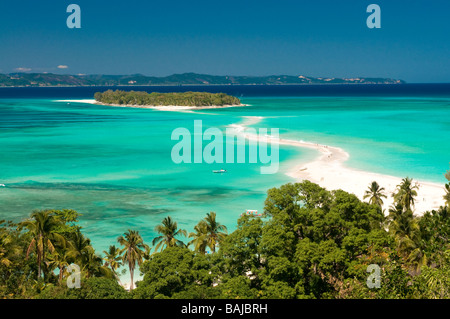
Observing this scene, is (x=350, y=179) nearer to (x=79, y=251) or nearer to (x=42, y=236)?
(x=79, y=251)

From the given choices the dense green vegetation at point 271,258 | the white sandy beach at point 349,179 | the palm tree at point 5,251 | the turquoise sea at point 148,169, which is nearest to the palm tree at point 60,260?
the dense green vegetation at point 271,258

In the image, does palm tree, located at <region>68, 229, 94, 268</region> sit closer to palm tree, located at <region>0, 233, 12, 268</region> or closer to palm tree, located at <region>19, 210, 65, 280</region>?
palm tree, located at <region>19, 210, 65, 280</region>

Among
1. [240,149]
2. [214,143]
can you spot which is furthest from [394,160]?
[214,143]

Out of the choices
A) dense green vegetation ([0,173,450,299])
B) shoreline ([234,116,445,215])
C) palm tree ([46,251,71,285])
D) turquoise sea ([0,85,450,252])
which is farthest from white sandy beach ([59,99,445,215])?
palm tree ([46,251,71,285])

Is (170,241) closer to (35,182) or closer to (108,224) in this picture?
(108,224)

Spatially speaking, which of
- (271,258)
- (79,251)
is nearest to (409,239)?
(271,258)

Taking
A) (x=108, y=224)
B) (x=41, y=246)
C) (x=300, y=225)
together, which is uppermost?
(x=300, y=225)
